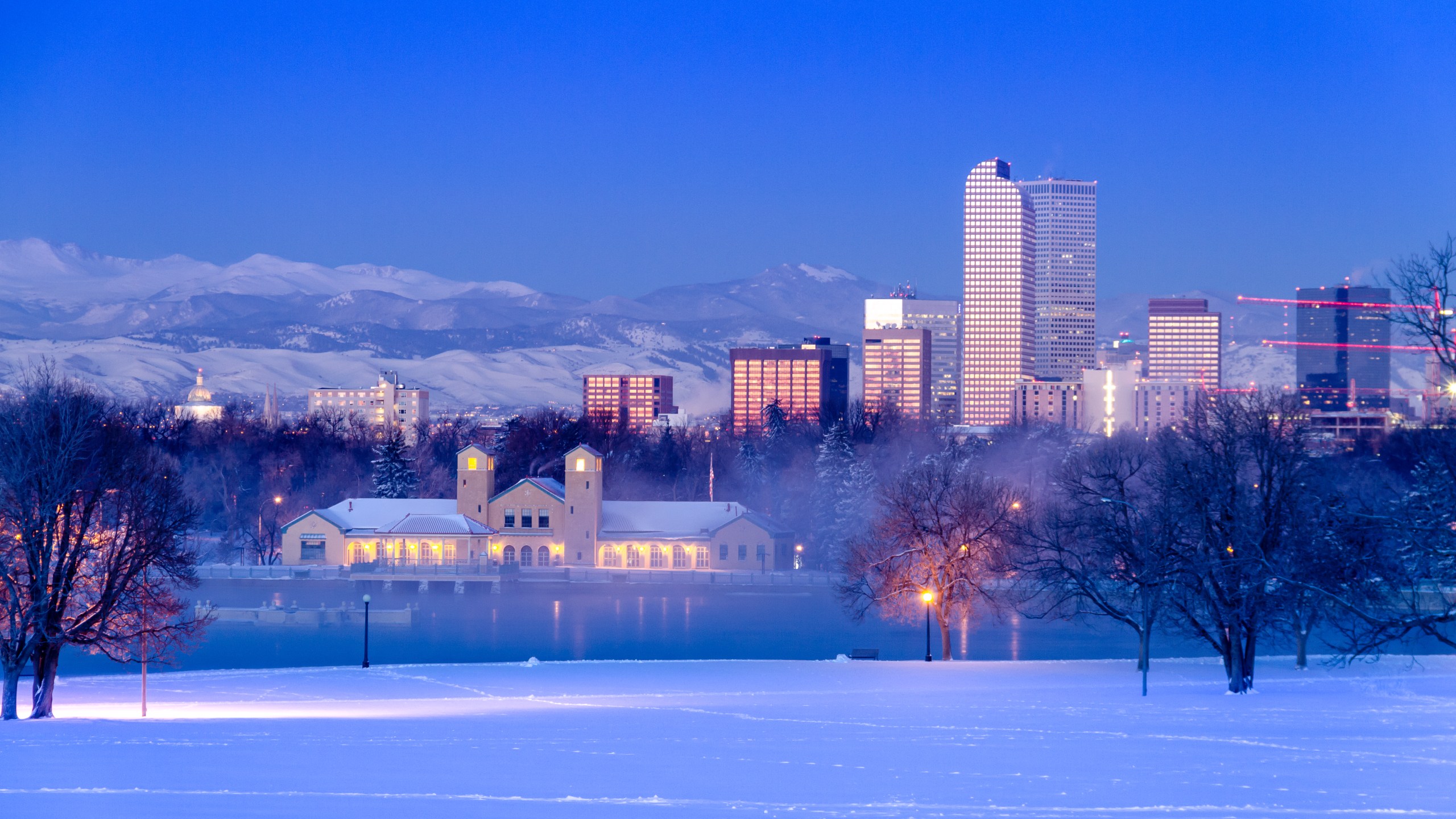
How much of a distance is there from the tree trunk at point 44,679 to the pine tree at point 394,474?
71.8 meters

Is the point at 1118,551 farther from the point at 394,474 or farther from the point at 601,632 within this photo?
the point at 394,474

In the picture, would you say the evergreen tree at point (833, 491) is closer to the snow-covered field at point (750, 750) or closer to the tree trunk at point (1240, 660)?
the tree trunk at point (1240, 660)

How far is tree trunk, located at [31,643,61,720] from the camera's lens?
82.7ft

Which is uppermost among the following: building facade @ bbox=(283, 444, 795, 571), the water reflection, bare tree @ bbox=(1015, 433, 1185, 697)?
bare tree @ bbox=(1015, 433, 1185, 697)

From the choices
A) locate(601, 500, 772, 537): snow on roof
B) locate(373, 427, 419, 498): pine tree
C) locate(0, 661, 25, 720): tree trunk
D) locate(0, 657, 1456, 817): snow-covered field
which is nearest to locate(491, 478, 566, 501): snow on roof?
locate(601, 500, 772, 537): snow on roof

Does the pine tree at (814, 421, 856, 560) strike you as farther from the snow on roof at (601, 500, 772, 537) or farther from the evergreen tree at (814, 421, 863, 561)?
the snow on roof at (601, 500, 772, 537)

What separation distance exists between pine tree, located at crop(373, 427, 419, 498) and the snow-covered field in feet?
223

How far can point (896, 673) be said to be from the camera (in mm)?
33312

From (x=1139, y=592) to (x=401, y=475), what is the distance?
7287 cm

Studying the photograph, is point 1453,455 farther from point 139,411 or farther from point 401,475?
point 139,411

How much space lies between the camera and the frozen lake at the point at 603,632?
50.3m

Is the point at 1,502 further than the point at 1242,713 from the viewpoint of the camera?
Yes

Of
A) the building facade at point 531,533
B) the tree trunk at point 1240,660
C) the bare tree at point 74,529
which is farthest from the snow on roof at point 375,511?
the tree trunk at point 1240,660

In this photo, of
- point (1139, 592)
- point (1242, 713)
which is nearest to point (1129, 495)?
point (1139, 592)
